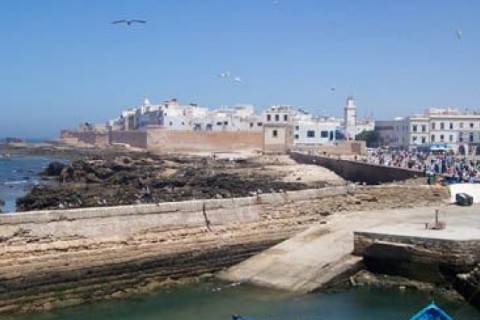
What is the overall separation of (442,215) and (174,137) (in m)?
70.9

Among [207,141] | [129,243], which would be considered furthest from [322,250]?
[207,141]

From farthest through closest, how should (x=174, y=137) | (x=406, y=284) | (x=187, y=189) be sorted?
(x=174, y=137) < (x=187, y=189) < (x=406, y=284)

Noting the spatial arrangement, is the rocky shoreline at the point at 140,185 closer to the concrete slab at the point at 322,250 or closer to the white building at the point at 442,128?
the concrete slab at the point at 322,250

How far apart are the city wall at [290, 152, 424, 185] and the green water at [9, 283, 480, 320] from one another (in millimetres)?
15372

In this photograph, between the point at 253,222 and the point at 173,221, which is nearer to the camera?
the point at 173,221

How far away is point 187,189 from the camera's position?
32344 millimetres

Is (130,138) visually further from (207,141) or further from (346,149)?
(346,149)

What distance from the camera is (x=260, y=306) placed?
45.6 feet

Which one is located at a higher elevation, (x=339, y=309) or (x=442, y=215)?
(x=442, y=215)

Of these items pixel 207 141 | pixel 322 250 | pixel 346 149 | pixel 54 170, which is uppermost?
pixel 207 141

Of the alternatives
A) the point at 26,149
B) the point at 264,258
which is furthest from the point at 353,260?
the point at 26,149

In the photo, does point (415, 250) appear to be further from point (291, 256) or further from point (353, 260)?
point (291, 256)

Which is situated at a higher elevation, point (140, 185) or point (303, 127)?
point (303, 127)

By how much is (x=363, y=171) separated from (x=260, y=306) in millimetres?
27667
